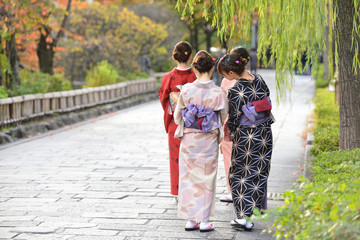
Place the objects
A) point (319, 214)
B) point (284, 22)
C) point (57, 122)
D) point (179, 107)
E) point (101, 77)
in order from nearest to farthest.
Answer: point (319, 214) < point (179, 107) < point (284, 22) < point (57, 122) < point (101, 77)

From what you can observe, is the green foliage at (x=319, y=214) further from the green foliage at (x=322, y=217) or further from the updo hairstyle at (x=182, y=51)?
the updo hairstyle at (x=182, y=51)

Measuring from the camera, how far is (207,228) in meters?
5.34

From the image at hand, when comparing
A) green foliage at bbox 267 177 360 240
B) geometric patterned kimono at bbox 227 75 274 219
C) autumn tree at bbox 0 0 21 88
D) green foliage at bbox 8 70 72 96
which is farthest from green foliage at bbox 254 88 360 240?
green foliage at bbox 8 70 72 96

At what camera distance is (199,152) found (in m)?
5.38

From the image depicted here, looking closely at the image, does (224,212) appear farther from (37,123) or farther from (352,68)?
(37,123)

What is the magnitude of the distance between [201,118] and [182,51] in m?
1.10

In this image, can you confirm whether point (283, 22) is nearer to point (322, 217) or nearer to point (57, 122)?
point (322, 217)

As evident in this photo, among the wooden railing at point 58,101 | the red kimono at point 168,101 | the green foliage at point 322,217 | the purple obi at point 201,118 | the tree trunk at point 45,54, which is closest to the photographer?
the green foliage at point 322,217

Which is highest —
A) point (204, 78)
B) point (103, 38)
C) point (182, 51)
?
point (103, 38)

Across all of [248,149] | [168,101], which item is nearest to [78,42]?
[168,101]

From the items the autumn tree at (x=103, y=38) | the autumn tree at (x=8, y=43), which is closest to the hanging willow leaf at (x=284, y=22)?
the autumn tree at (x=8, y=43)

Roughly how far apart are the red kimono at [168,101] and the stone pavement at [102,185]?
386 mm

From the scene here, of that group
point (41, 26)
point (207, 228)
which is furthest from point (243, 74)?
point (41, 26)

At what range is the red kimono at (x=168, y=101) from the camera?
246 inches
